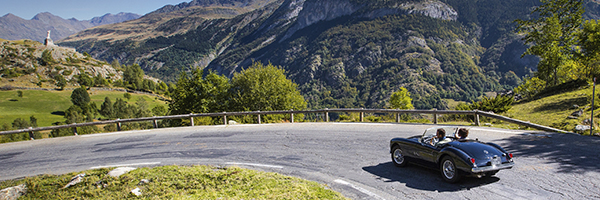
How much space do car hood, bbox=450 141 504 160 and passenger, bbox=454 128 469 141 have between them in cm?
40

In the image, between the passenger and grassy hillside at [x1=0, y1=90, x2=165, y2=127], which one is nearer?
the passenger

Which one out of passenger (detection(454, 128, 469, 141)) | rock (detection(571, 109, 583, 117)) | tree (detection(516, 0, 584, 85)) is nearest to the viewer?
passenger (detection(454, 128, 469, 141))

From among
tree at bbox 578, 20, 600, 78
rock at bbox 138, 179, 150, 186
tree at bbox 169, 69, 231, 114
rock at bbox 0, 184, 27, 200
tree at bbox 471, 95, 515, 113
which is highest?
tree at bbox 578, 20, 600, 78

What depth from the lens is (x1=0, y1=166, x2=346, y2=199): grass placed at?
6867 mm

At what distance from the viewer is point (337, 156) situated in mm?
9930

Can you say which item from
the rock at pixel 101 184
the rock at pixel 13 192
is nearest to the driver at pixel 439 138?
the rock at pixel 101 184

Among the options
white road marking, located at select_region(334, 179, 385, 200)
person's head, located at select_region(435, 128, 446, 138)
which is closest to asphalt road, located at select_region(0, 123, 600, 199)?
white road marking, located at select_region(334, 179, 385, 200)

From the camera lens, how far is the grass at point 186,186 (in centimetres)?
687

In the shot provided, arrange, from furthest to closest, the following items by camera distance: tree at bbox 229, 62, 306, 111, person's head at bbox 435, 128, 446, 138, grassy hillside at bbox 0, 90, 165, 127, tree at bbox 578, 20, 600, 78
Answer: grassy hillside at bbox 0, 90, 165, 127, tree at bbox 229, 62, 306, 111, tree at bbox 578, 20, 600, 78, person's head at bbox 435, 128, 446, 138

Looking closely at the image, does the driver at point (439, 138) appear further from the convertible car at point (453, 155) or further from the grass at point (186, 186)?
the grass at point (186, 186)

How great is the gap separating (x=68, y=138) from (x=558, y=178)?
21.0 metres

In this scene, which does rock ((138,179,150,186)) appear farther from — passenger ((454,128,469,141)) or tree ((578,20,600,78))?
tree ((578,20,600,78))

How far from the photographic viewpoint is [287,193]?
22.1 ft

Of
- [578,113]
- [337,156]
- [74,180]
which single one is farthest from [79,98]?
[578,113]
